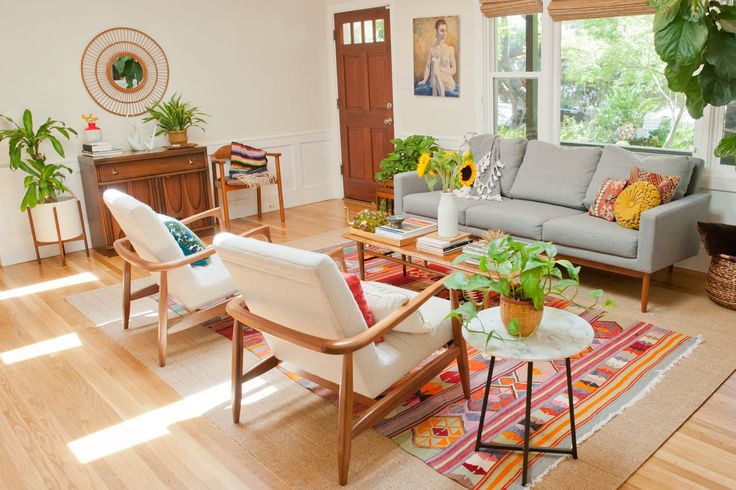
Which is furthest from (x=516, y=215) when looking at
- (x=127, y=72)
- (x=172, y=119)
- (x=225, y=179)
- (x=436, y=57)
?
(x=127, y=72)

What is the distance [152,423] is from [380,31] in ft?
16.2

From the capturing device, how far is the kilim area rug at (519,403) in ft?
8.55

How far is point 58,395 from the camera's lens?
3.33 metres

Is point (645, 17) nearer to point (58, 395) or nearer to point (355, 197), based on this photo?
point (355, 197)

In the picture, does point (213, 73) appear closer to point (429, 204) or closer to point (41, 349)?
point (429, 204)

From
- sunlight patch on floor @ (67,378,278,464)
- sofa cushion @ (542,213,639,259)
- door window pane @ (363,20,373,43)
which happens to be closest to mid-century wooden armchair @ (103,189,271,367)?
sunlight patch on floor @ (67,378,278,464)

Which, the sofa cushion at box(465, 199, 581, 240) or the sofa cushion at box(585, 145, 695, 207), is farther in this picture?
the sofa cushion at box(465, 199, 581, 240)

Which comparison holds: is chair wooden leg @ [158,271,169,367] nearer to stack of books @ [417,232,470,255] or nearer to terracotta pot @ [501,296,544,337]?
stack of books @ [417,232,470,255]

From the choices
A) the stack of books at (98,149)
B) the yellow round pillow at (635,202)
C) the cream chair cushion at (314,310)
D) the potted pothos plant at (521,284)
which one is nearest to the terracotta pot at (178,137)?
the stack of books at (98,149)

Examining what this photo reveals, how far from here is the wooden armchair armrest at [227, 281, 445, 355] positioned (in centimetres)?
240

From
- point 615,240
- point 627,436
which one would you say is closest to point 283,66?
point 615,240

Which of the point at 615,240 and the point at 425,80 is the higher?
the point at 425,80

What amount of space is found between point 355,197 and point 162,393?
4.57 m

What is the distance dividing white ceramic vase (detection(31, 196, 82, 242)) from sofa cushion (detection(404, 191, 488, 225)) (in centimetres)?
282
